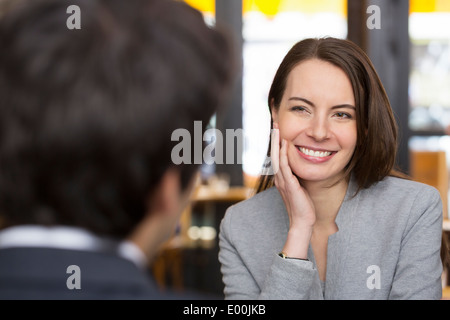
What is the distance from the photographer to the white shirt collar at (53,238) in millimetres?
619

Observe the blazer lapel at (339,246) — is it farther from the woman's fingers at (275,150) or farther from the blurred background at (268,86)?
the blurred background at (268,86)

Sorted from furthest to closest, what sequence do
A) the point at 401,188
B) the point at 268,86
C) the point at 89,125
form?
the point at 268,86 < the point at 401,188 < the point at 89,125

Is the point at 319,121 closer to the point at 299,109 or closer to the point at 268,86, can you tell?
the point at 299,109

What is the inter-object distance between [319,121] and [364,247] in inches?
13.9

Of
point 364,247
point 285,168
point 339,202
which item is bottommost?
point 364,247

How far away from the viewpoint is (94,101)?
0.59 metres

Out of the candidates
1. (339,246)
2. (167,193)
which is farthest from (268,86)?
(167,193)

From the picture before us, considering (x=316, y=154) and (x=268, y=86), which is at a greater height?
(x=268, y=86)

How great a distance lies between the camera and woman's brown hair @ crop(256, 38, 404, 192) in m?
1.49

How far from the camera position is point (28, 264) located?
1.98 feet

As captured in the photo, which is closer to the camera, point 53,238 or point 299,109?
point 53,238

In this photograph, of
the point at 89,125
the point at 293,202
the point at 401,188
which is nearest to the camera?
the point at 89,125
